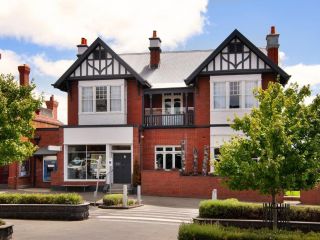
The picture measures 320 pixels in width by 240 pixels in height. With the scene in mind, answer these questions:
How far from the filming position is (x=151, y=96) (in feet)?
104

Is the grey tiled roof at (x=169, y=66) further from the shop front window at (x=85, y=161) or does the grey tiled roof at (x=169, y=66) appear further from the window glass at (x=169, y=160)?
the shop front window at (x=85, y=161)

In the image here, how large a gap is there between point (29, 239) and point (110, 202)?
27.0 ft

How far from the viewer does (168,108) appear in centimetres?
3238

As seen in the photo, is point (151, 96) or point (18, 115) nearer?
point (18, 115)

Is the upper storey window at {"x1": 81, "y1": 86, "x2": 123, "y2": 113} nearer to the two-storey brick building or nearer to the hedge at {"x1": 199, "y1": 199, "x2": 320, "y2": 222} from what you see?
the two-storey brick building

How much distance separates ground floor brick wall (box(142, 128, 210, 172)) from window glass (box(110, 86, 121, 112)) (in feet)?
8.15

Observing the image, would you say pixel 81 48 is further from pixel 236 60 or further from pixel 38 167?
pixel 236 60

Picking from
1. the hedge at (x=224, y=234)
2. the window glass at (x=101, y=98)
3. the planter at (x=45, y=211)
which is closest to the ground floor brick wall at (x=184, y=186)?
the window glass at (x=101, y=98)

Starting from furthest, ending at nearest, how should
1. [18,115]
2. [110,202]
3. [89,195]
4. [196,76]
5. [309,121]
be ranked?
[196,76]
[89,195]
[110,202]
[18,115]
[309,121]

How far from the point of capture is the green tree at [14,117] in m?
14.6

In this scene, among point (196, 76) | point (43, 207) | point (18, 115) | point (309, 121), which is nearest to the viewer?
point (309, 121)

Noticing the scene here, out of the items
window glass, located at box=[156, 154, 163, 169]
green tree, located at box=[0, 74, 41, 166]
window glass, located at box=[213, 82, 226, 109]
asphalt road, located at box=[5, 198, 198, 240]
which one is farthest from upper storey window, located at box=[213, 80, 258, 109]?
green tree, located at box=[0, 74, 41, 166]

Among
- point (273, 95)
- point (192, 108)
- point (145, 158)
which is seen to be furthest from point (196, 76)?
point (273, 95)

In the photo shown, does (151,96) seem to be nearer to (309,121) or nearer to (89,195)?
(89,195)
